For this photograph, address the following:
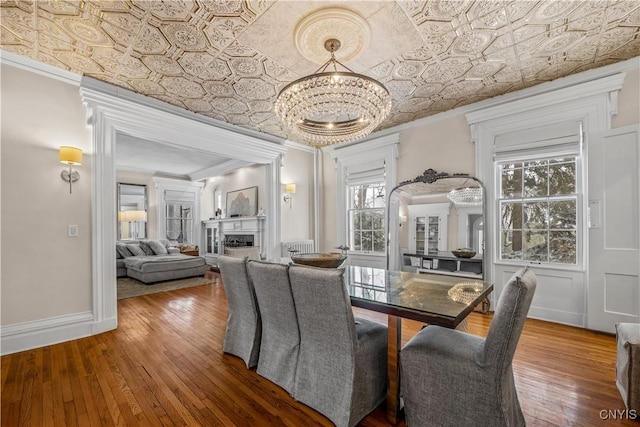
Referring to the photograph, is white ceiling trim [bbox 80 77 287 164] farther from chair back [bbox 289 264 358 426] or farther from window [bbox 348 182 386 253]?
chair back [bbox 289 264 358 426]

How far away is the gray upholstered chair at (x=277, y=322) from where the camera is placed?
72.9 inches

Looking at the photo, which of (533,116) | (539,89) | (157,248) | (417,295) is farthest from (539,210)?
(157,248)

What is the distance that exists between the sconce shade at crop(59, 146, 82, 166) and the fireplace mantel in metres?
3.00

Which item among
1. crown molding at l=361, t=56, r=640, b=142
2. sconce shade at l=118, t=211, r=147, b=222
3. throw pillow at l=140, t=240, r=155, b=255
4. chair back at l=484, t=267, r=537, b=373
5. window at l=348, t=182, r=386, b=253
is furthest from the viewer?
sconce shade at l=118, t=211, r=147, b=222

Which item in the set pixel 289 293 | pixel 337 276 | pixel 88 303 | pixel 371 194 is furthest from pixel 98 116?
pixel 371 194

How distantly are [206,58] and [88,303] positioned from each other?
287 cm

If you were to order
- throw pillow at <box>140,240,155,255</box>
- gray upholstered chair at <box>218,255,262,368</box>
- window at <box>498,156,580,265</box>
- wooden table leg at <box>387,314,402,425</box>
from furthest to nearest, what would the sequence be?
throw pillow at <box>140,240,155,255</box>, window at <box>498,156,580,265</box>, gray upholstered chair at <box>218,255,262,368</box>, wooden table leg at <box>387,314,402,425</box>

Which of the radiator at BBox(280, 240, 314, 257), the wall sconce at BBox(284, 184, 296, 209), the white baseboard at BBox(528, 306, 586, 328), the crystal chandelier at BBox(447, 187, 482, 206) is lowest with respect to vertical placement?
the white baseboard at BBox(528, 306, 586, 328)

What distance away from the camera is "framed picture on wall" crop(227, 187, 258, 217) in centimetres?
672

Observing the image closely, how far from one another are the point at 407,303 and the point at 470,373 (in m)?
0.44

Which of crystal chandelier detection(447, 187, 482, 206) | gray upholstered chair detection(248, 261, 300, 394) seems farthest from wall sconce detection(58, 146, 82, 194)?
crystal chandelier detection(447, 187, 482, 206)

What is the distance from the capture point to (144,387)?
2.01 metres

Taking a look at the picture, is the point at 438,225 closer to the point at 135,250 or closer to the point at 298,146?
the point at 298,146

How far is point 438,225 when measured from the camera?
404cm
